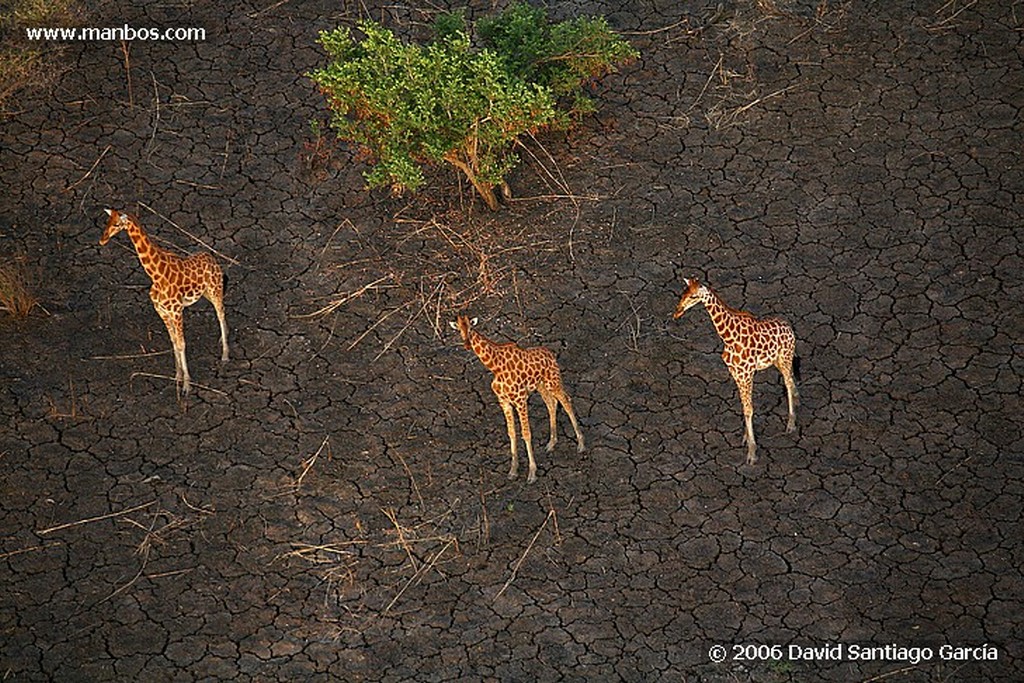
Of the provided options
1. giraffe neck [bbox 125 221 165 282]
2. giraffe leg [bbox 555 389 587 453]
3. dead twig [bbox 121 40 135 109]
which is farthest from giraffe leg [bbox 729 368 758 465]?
dead twig [bbox 121 40 135 109]

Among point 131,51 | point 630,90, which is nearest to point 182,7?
point 131,51

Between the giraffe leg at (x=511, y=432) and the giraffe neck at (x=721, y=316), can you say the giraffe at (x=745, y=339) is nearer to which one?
the giraffe neck at (x=721, y=316)

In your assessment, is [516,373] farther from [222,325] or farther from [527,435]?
[222,325]

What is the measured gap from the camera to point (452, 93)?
39.8 ft

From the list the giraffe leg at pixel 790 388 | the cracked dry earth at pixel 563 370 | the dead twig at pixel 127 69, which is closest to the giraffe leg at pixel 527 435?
the cracked dry earth at pixel 563 370

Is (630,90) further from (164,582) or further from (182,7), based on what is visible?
(164,582)

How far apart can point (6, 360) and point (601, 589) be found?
5.19 meters

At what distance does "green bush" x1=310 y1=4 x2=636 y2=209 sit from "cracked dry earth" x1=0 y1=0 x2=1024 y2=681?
63 cm

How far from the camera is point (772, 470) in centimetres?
1061

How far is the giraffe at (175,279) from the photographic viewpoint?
11.3 meters

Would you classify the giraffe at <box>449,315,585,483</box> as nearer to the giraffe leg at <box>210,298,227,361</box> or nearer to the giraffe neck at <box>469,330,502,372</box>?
the giraffe neck at <box>469,330,502,372</box>

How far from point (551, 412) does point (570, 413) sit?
0.46 feet

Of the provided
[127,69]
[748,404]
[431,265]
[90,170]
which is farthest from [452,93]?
[127,69]

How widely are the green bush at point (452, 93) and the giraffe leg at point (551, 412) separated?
252 centimetres
